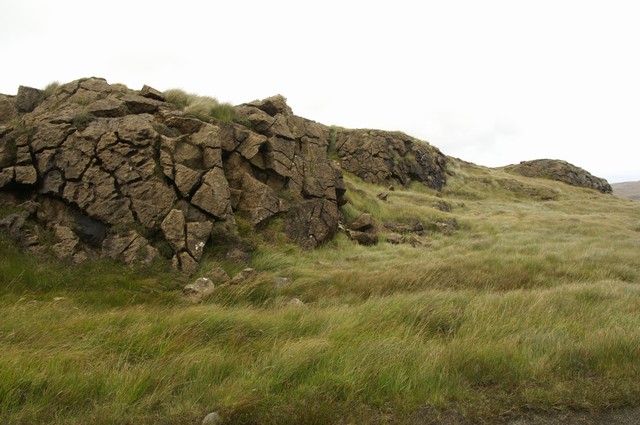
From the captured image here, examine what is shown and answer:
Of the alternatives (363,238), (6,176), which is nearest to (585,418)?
(363,238)

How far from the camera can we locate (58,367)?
4211mm

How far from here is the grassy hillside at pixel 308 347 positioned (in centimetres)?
384

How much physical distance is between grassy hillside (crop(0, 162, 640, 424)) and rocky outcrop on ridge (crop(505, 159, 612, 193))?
5770cm

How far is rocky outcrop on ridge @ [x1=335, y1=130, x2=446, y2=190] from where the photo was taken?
37469 mm

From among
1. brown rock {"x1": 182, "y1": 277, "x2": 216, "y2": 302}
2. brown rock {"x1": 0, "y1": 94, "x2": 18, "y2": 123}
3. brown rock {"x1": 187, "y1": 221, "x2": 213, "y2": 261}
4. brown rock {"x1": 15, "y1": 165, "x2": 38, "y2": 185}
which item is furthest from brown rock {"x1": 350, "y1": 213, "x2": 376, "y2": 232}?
brown rock {"x1": 0, "y1": 94, "x2": 18, "y2": 123}

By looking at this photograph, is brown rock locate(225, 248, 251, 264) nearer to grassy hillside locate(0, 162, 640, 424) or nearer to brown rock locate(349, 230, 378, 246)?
grassy hillside locate(0, 162, 640, 424)

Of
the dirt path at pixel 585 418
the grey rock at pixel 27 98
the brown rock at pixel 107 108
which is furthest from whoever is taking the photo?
the grey rock at pixel 27 98

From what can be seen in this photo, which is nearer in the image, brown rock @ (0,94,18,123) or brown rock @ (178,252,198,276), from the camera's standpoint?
brown rock @ (178,252,198,276)

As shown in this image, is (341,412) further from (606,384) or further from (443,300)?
(443,300)

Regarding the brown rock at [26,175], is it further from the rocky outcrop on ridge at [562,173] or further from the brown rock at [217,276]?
the rocky outcrop on ridge at [562,173]

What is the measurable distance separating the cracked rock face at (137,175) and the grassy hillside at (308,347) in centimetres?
99

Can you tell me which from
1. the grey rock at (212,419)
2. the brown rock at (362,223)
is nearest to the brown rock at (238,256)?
the brown rock at (362,223)

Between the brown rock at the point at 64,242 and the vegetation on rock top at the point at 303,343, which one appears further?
the brown rock at the point at 64,242

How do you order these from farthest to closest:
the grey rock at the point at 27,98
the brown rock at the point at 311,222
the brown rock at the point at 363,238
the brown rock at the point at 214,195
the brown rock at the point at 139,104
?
the brown rock at the point at 363,238 < the brown rock at the point at 311,222 < the grey rock at the point at 27,98 < the brown rock at the point at 139,104 < the brown rock at the point at 214,195
